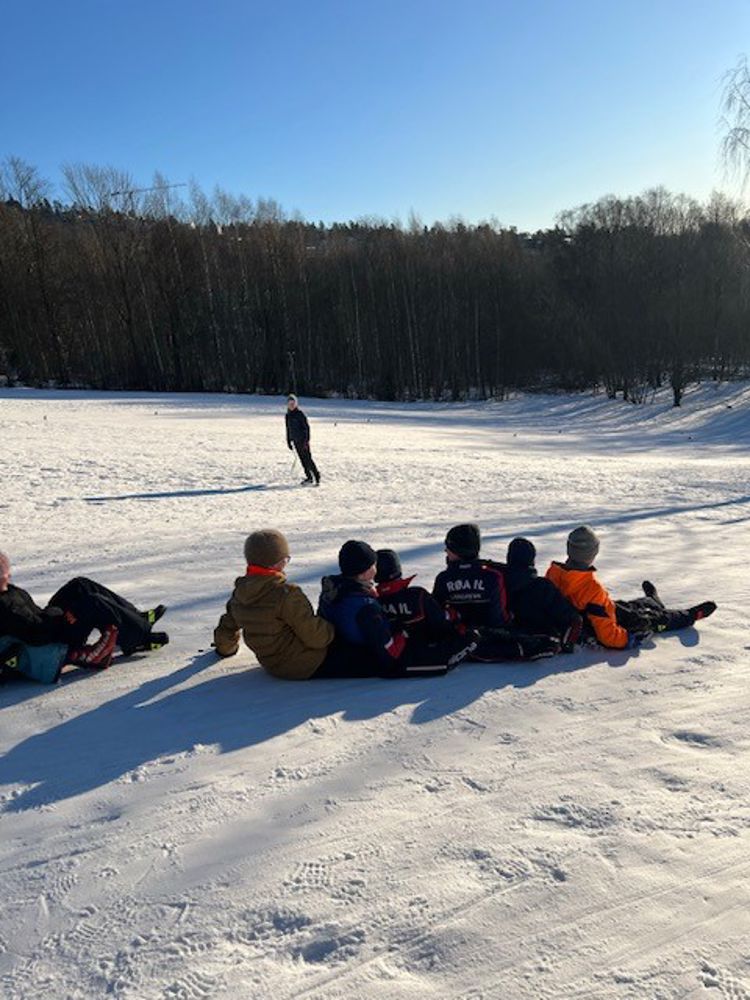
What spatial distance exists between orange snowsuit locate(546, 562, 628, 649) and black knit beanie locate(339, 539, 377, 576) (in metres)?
1.36

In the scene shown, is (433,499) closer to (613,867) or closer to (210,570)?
(210,570)

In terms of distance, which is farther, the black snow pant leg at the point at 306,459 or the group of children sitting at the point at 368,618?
the black snow pant leg at the point at 306,459

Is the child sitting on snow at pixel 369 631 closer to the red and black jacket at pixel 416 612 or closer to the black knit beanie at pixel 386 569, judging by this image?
the red and black jacket at pixel 416 612

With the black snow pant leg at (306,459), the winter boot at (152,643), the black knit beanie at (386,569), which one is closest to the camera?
the black knit beanie at (386,569)

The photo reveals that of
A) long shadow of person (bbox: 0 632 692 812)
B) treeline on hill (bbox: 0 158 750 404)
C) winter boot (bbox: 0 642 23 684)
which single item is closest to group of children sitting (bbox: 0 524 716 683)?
winter boot (bbox: 0 642 23 684)

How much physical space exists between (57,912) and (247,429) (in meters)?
20.7

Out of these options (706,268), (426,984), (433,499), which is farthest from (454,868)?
(706,268)

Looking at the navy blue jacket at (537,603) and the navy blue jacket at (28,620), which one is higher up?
the navy blue jacket at (28,620)

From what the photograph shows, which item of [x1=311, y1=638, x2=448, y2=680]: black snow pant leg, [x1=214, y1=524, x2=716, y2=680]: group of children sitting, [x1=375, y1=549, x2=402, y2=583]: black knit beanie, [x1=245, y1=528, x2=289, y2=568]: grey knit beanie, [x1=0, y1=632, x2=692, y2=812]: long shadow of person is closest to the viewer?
[x1=0, y1=632, x2=692, y2=812]: long shadow of person

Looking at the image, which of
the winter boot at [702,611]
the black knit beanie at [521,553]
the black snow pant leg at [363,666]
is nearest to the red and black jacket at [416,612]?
the black snow pant leg at [363,666]

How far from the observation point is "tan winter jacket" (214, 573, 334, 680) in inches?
162

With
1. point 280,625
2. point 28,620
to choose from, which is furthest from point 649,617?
point 28,620

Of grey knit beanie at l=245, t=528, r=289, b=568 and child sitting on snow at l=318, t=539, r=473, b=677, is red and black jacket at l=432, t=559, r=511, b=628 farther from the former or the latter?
grey knit beanie at l=245, t=528, r=289, b=568

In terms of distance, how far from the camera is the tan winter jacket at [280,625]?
4.12 m
